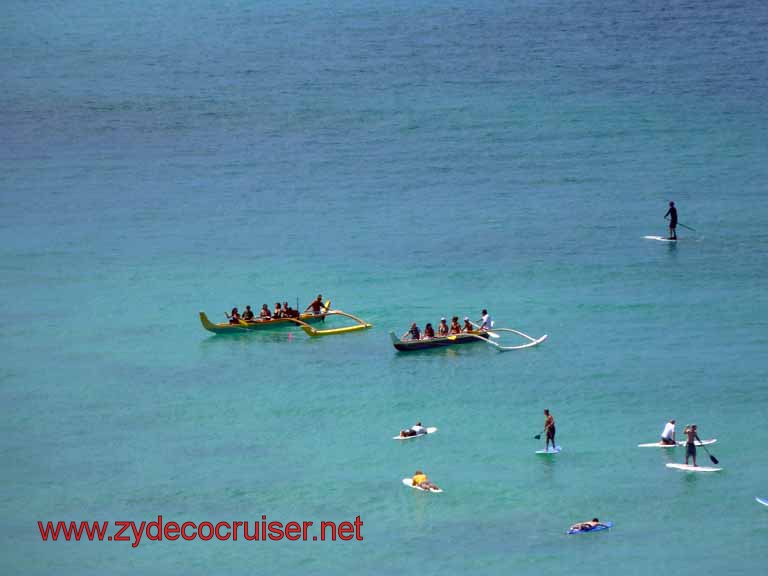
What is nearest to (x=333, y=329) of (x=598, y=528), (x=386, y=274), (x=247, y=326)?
(x=247, y=326)

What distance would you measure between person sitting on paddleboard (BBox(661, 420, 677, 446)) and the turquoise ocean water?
1073 millimetres

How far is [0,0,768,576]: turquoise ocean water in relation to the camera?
44.7 metres

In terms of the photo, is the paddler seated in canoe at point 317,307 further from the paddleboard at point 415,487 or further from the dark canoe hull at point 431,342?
the paddleboard at point 415,487

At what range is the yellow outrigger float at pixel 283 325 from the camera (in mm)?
61969

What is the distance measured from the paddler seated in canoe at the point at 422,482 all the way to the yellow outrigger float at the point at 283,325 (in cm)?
1668

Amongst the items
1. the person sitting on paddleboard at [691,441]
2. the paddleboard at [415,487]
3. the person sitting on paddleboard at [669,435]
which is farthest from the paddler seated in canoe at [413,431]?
the person sitting on paddleboard at [691,441]

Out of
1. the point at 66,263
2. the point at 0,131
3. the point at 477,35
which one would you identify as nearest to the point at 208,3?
the point at 477,35

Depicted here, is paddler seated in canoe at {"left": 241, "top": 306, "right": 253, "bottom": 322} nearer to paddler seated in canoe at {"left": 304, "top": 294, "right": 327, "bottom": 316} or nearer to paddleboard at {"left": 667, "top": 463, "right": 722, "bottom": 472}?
paddler seated in canoe at {"left": 304, "top": 294, "right": 327, "bottom": 316}

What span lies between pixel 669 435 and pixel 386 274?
81.8 feet

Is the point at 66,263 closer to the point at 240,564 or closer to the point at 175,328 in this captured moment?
the point at 175,328

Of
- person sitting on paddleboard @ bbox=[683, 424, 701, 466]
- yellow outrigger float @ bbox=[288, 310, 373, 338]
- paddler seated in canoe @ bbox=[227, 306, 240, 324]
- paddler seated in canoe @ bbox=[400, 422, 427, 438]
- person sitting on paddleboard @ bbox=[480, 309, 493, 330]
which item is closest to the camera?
person sitting on paddleboard @ bbox=[683, 424, 701, 466]

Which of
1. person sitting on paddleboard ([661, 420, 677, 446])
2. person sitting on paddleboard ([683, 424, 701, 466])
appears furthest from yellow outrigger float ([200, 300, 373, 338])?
person sitting on paddleboard ([683, 424, 701, 466])

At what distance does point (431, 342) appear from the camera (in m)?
59.2

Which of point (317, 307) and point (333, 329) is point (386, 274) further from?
point (333, 329)
